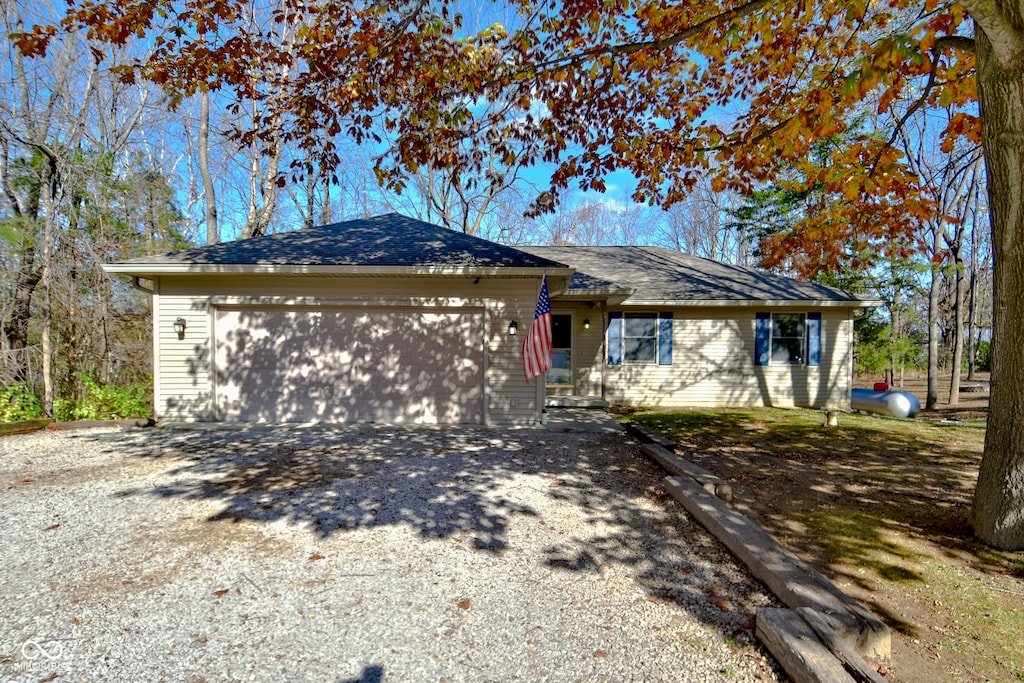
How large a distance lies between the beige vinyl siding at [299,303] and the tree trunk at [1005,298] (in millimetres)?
5666

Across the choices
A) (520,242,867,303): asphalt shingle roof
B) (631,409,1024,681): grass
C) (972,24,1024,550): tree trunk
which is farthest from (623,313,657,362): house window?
(972,24,1024,550): tree trunk

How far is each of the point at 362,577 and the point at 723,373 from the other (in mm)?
10642

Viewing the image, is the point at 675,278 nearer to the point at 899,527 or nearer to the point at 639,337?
the point at 639,337

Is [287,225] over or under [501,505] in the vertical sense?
over

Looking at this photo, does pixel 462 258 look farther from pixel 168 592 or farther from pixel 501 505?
pixel 168 592

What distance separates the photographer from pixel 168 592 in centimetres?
293

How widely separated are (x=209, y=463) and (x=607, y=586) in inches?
194

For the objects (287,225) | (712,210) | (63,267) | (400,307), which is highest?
(712,210)

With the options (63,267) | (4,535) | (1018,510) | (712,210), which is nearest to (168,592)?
(4,535)

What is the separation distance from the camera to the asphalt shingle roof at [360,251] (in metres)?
7.93

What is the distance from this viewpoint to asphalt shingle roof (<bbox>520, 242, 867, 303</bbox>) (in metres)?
11.5

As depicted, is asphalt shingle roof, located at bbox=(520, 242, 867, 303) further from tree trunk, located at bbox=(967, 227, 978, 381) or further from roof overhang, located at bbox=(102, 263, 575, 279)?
tree trunk, located at bbox=(967, 227, 978, 381)

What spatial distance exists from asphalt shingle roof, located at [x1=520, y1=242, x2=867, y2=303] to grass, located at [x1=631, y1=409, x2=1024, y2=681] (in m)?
4.25

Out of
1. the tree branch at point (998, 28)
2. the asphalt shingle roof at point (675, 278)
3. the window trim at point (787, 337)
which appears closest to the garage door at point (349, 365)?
the asphalt shingle roof at point (675, 278)
